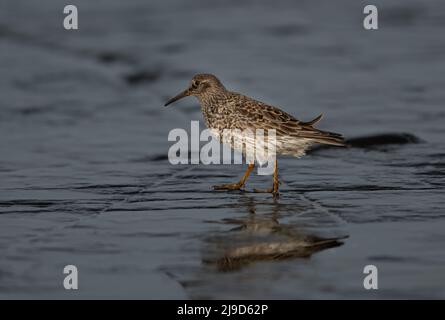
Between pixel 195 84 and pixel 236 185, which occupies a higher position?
pixel 195 84

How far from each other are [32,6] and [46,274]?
19552 millimetres

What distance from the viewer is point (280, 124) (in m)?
9.18

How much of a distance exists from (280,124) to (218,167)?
1.43 meters

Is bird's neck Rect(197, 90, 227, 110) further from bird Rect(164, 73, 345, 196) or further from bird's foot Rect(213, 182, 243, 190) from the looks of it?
bird's foot Rect(213, 182, 243, 190)

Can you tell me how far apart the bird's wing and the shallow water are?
503mm

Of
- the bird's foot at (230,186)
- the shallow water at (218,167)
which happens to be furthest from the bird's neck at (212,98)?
the bird's foot at (230,186)

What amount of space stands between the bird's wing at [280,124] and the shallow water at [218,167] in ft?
1.65

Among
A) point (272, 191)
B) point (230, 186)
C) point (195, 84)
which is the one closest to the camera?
point (272, 191)

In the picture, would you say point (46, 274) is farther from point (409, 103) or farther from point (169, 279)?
point (409, 103)

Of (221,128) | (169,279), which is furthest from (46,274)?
(221,128)

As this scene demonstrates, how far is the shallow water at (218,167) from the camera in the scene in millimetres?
6309

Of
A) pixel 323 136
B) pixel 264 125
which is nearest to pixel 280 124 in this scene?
pixel 264 125

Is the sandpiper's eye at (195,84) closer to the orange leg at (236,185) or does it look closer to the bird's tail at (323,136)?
the orange leg at (236,185)

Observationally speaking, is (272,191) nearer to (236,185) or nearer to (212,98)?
(236,185)
